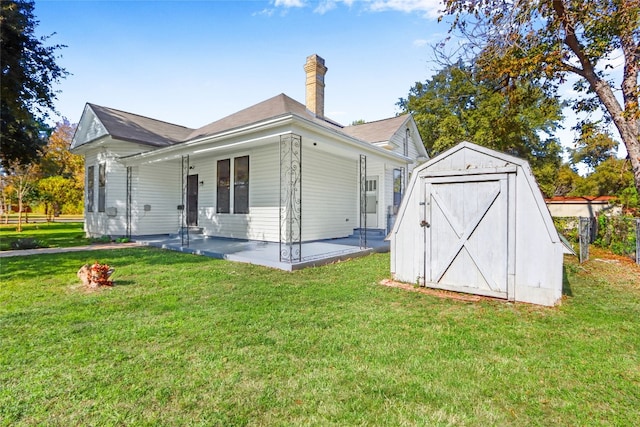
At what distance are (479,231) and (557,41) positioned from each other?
7.79 meters

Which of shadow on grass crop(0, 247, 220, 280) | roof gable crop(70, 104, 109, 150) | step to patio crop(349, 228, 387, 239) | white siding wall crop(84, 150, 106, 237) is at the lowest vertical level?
shadow on grass crop(0, 247, 220, 280)

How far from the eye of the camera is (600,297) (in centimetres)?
470

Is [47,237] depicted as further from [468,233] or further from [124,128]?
[468,233]

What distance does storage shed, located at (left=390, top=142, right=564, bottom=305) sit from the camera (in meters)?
4.19

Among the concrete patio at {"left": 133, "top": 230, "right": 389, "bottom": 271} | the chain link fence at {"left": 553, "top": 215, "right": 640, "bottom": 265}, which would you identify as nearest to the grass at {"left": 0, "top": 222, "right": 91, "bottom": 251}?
the concrete patio at {"left": 133, "top": 230, "right": 389, "bottom": 271}

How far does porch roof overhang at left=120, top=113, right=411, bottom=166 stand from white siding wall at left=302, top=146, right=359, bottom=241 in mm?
1904

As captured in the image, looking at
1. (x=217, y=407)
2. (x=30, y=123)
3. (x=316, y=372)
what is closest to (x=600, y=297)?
(x=316, y=372)

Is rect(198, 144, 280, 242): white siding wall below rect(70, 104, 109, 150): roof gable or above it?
below

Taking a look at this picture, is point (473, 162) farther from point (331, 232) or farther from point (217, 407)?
point (331, 232)

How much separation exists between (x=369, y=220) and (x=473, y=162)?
8552mm

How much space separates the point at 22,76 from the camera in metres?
9.98

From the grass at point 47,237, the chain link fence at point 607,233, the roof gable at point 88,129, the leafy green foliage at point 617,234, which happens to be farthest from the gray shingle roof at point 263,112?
the leafy green foliage at point 617,234

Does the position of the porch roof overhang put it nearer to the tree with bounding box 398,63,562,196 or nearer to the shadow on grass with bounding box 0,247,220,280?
the shadow on grass with bounding box 0,247,220,280

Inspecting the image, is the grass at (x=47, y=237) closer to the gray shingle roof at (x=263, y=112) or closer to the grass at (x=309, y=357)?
the gray shingle roof at (x=263, y=112)
